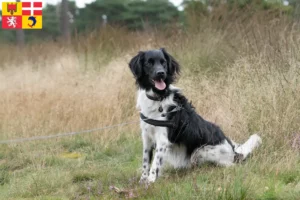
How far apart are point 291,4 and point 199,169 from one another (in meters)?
6.89

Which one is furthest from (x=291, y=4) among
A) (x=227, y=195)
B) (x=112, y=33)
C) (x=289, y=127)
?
(x=227, y=195)

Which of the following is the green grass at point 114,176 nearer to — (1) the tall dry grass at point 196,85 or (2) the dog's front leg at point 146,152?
(2) the dog's front leg at point 146,152

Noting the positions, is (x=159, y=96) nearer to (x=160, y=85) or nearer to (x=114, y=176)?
(x=160, y=85)

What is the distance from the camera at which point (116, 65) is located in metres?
10.3

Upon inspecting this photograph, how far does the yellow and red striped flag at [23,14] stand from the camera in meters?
15.3

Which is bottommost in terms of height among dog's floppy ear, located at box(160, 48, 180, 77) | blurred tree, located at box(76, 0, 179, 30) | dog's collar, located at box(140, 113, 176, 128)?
dog's collar, located at box(140, 113, 176, 128)

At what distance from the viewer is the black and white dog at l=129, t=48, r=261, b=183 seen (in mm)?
4742

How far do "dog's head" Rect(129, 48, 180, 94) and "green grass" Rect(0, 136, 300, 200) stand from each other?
0.88m

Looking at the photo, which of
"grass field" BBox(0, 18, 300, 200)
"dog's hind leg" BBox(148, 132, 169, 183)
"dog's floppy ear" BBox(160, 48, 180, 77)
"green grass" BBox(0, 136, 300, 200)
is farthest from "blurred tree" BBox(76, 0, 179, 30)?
"dog's hind leg" BBox(148, 132, 169, 183)

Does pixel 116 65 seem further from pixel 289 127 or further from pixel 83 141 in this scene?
pixel 289 127

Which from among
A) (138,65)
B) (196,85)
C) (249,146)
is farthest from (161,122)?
(196,85)

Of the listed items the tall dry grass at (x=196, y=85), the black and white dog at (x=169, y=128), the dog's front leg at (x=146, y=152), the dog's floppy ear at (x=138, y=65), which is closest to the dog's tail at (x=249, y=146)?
the black and white dog at (x=169, y=128)

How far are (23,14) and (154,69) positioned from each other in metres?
11.9

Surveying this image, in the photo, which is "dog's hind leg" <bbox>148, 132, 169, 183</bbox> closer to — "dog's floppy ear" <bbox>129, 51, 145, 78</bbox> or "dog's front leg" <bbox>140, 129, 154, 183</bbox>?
"dog's front leg" <bbox>140, 129, 154, 183</bbox>
